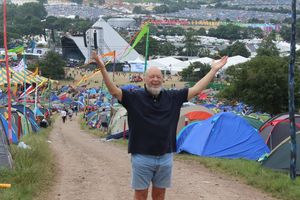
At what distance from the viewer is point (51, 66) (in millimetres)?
71188

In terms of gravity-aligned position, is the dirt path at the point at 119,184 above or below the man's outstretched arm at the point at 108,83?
below

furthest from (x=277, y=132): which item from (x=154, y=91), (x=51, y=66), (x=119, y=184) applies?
(x=51, y=66)

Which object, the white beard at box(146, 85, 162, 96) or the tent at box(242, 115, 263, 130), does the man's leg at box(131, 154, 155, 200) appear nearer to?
the white beard at box(146, 85, 162, 96)

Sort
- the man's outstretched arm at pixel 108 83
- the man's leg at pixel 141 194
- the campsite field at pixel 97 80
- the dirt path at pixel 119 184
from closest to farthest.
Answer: the man's outstretched arm at pixel 108 83, the man's leg at pixel 141 194, the dirt path at pixel 119 184, the campsite field at pixel 97 80

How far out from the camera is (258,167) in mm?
9266

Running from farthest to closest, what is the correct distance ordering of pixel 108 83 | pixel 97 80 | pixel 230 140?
1. pixel 97 80
2. pixel 230 140
3. pixel 108 83

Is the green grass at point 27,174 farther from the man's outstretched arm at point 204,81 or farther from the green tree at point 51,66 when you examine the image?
the green tree at point 51,66

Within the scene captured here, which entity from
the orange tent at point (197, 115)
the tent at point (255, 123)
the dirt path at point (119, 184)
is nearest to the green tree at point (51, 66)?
the orange tent at point (197, 115)

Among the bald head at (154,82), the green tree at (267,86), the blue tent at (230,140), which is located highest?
the bald head at (154,82)

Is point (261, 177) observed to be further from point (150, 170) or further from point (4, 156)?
point (150, 170)

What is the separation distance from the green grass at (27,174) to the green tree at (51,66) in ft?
204

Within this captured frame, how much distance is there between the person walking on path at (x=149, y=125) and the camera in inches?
181

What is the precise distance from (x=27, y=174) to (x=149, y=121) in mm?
3416

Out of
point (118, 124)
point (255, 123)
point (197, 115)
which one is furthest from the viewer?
point (118, 124)
